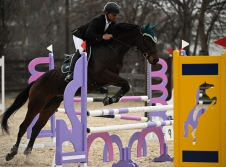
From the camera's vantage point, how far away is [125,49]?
19.1ft

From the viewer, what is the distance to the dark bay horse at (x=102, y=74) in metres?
5.61

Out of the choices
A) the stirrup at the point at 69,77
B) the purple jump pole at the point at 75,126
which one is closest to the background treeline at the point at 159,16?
the stirrup at the point at 69,77

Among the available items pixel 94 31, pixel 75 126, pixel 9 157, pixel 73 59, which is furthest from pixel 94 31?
pixel 9 157

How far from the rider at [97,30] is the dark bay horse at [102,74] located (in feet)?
0.38

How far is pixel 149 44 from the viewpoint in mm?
5629

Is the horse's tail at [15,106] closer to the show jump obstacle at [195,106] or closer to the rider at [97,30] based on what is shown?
the rider at [97,30]

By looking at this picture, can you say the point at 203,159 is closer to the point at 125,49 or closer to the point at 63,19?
the point at 125,49

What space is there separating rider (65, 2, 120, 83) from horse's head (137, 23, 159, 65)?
1.26 feet

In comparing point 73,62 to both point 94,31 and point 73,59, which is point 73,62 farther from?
point 94,31

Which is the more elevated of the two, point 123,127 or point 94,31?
point 94,31

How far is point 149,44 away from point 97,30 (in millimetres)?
611

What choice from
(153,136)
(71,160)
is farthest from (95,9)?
(71,160)

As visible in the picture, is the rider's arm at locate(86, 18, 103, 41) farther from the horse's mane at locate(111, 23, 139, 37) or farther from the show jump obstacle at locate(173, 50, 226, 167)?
the show jump obstacle at locate(173, 50, 226, 167)

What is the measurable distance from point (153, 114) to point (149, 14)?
12.5m
